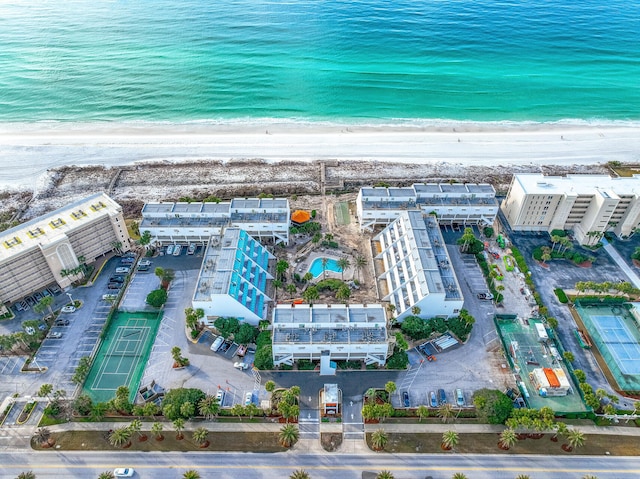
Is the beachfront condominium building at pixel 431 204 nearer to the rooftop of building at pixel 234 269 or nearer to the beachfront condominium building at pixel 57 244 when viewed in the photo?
the rooftop of building at pixel 234 269

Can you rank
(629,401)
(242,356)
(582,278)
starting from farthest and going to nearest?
(582,278), (242,356), (629,401)

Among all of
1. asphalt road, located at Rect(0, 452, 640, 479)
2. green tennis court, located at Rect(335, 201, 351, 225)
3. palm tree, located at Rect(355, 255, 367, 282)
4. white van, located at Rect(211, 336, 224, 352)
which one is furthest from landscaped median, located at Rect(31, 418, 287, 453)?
green tennis court, located at Rect(335, 201, 351, 225)

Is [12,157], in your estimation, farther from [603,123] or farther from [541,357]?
[603,123]

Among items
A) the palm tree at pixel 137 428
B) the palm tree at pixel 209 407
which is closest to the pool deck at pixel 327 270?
the palm tree at pixel 209 407

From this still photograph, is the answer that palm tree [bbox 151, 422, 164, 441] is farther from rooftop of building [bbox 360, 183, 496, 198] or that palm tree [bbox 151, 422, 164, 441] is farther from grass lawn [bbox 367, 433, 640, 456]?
rooftop of building [bbox 360, 183, 496, 198]

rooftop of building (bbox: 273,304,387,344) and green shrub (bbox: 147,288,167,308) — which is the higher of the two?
green shrub (bbox: 147,288,167,308)

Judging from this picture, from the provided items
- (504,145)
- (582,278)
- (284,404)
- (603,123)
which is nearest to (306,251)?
(284,404)
